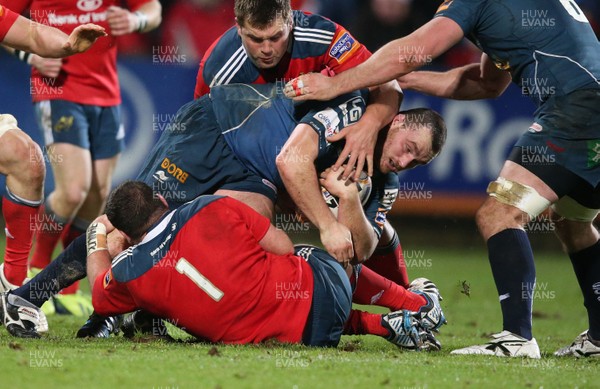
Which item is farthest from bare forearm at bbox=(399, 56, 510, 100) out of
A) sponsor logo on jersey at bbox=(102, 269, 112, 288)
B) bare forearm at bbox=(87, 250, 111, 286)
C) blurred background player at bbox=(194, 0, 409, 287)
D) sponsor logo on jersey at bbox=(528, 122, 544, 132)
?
sponsor logo on jersey at bbox=(102, 269, 112, 288)

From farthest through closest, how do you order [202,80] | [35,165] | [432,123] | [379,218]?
[202,80], [35,165], [379,218], [432,123]

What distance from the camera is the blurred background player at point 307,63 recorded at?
16.7ft

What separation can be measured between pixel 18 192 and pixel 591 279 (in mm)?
3565

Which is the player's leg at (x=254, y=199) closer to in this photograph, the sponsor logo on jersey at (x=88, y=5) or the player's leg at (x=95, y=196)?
the player's leg at (x=95, y=196)

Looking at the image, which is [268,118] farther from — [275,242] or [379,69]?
[275,242]

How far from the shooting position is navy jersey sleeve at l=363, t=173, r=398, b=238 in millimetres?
5457

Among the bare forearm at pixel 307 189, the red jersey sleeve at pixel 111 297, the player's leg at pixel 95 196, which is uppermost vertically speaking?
the bare forearm at pixel 307 189

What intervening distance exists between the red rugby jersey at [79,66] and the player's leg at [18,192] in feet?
5.89

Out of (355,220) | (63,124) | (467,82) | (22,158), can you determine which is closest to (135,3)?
(63,124)

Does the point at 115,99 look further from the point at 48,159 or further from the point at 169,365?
the point at 169,365

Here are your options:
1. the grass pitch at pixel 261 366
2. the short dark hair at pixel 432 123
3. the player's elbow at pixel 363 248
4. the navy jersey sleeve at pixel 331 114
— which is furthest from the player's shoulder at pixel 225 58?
the grass pitch at pixel 261 366

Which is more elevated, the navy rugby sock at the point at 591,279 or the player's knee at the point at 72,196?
the navy rugby sock at the point at 591,279

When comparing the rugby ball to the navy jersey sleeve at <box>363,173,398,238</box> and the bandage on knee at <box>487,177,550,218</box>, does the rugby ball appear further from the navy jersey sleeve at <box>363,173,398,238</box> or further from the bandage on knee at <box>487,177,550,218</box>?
the bandage on knee at <box>487,177,550,218</box>

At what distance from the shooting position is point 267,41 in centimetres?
528
